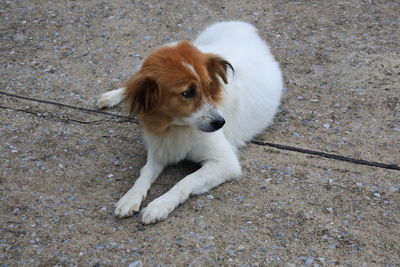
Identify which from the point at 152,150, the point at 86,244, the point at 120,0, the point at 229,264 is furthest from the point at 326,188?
the point at 120,0

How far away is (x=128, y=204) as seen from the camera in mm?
3508

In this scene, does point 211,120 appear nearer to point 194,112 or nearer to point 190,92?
point 194,112

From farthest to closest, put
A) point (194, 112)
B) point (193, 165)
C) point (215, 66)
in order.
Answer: point (193, 165) < point (215, 66) < point (194, 112)

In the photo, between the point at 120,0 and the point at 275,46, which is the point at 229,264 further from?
the point at 120,0

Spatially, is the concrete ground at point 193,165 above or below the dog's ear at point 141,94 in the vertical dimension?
below

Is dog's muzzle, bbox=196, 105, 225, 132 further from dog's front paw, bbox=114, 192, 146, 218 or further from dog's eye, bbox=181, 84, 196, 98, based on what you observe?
dog's front paw, bbox=114, 192, 146, 218

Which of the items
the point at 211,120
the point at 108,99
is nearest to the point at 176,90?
the point at 211,120


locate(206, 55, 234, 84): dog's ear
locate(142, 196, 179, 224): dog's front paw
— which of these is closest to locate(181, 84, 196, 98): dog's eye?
locate(206, 55, 234, 84): dog's ear

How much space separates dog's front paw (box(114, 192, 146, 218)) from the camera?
3467mm

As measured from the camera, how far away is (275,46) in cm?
593

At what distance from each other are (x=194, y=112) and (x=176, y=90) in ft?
0.70

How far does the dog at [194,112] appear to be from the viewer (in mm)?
3473

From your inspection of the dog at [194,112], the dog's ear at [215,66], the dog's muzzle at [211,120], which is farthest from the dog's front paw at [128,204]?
the dog's ear at [215,66]

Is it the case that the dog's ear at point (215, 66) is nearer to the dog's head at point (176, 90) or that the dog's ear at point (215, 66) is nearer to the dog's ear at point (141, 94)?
the dog's head at point (176, 90)
